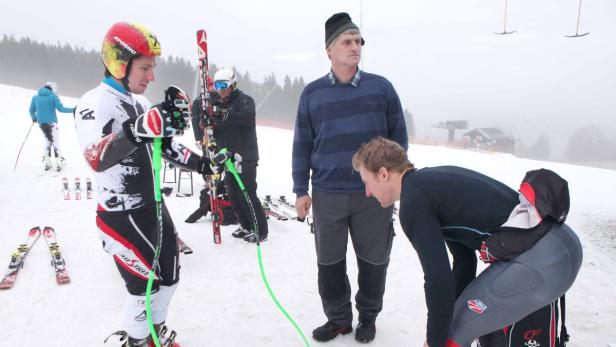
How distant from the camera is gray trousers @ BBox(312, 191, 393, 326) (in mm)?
3227

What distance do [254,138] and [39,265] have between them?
3.36 metres

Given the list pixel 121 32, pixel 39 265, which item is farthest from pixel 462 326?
pixel 39 265

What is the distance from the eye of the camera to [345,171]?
10.5ft

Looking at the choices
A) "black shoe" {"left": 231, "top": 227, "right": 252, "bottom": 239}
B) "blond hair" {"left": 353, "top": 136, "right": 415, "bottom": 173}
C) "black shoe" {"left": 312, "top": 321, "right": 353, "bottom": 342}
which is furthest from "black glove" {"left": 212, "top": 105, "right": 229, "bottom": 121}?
"blond hair" {"left": 353, "top": 136, "right": 415, "bottom": 173}

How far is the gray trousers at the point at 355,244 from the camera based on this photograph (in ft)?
10.6

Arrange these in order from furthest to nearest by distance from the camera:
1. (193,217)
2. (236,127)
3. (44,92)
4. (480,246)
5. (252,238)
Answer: (44,92) < (193,217) < (252,238) < (236,127) < (480,246)

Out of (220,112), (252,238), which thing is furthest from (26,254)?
(220,112)

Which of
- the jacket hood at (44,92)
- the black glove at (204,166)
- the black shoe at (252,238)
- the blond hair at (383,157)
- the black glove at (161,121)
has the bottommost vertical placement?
the black shoe at (252,238)

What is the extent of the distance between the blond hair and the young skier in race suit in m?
1.17

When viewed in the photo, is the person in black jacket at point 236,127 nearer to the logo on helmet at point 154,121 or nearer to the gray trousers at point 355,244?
the gray trousers at point 355,244

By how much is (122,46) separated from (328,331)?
2.88 m

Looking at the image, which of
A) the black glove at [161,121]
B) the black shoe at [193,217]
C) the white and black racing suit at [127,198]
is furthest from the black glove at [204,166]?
the black shoe at [193,217]

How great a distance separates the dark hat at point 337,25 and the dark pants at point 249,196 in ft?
9.30

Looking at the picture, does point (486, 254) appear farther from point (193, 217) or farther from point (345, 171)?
point (193, 217)
